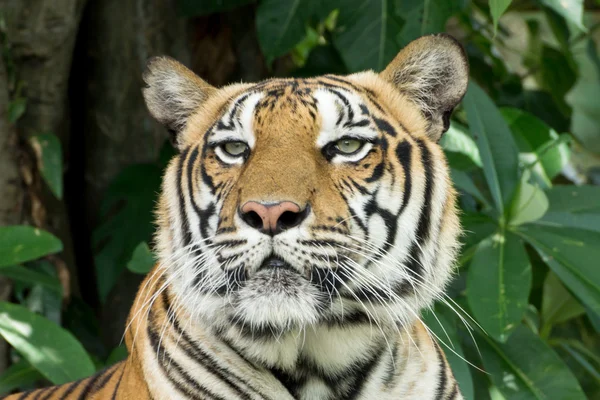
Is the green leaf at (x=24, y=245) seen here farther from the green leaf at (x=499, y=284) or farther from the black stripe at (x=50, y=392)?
the green leaf at (x=499, y=284)

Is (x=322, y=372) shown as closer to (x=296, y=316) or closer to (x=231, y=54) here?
(x=296, y=316)

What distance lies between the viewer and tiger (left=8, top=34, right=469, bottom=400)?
6.65 feet

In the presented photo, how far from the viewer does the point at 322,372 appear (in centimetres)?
222

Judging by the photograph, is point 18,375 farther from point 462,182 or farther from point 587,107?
point 587,107

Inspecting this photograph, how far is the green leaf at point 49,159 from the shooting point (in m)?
3.97

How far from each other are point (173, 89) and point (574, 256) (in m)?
1.57

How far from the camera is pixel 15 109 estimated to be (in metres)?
4.01

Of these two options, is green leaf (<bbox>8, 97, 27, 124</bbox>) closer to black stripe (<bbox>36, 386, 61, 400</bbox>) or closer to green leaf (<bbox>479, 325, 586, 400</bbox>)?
black stripe (<bbox>36, 386, 61, 400</bbox>)

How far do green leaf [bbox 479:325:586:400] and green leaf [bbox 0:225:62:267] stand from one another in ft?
5.54

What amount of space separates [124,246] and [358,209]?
2428 mm

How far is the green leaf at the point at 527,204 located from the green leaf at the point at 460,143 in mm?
300

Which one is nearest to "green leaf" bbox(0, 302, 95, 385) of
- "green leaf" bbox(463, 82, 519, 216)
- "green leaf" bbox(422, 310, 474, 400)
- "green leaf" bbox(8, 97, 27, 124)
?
"green leaf" bbox(8, 97, 27, 124)

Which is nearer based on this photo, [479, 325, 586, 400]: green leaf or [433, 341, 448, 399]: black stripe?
[433, 341, 448, 399]: black stripe

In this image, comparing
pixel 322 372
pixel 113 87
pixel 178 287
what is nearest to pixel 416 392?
pixel 322 372
